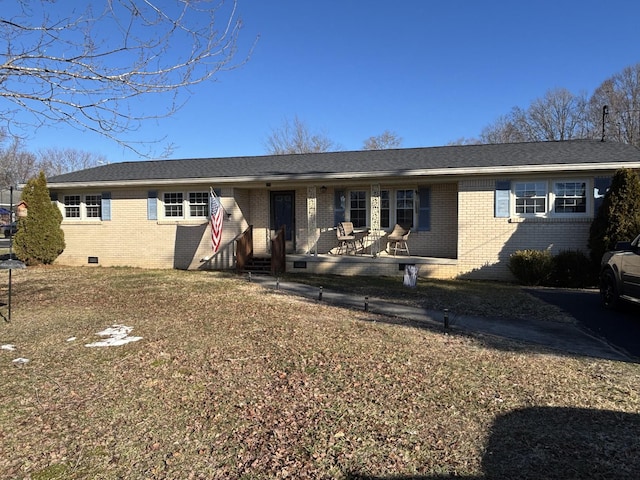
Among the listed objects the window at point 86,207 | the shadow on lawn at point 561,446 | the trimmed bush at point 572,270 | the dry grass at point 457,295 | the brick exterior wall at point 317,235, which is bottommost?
the shadow on lawn at point 561,446

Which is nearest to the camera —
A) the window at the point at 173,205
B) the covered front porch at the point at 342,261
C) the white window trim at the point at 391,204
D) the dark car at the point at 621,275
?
the dark car at the point at 621,275

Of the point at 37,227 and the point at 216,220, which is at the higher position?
the point at 216,220

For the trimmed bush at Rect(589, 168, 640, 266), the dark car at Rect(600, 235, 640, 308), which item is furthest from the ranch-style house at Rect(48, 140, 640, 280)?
the dark car at Rect(600, 235, 640, 308)

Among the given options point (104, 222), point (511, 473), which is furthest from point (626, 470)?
point (104, 222)

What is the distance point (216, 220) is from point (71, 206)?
6568 mm

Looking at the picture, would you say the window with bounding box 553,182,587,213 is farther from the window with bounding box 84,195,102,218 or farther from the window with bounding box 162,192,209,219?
the window with bounding box 84,195,102,218

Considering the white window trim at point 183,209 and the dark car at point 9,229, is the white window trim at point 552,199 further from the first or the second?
the dark car at point 9,229

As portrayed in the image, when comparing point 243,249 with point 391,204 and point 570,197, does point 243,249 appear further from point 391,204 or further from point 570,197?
point 570,197

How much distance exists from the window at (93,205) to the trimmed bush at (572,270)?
47.8ft

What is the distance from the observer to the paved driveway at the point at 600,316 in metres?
6.01

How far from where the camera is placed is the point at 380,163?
13.7 m

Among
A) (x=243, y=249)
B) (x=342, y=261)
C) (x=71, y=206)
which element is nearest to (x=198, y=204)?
(x=243, y=249)

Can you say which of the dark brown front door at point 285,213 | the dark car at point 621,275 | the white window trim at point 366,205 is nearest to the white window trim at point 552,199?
the dark car at point 621,275

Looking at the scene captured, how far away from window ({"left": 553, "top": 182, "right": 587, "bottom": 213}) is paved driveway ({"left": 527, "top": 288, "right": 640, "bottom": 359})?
244 centimetres
